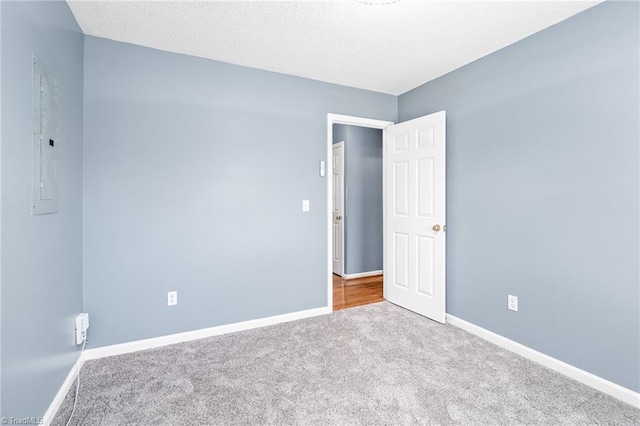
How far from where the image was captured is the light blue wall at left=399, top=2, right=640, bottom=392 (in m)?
1.85

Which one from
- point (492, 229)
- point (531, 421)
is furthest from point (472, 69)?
point (531, 421)

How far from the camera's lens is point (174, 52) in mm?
2566

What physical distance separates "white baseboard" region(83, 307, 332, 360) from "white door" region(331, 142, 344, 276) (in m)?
1.61

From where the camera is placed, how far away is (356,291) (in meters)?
4.04

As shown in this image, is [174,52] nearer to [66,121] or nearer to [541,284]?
[66,121]

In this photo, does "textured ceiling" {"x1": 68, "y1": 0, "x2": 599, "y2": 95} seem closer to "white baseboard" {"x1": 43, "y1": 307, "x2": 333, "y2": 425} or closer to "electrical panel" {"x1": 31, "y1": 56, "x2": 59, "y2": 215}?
"electrical panel" {"x1": 31, "y1": 56, "x2": 59, "y2": 215}

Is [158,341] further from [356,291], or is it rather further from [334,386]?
[356,291]

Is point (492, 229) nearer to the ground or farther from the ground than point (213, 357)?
farther from the ground

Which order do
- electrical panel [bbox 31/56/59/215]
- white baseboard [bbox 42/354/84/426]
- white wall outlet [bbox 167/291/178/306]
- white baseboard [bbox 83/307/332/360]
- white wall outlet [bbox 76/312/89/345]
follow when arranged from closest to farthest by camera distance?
1. electrical panel [bbox 31/56/59/215]
2. white baseboard [bbox 42/354/84/426]
3. white wall outlet [bbox 76/312/89/345]
4. white baseboard [bbox 83/307/332/360]
5. white wall outlet [bbox 167/291/178/306]

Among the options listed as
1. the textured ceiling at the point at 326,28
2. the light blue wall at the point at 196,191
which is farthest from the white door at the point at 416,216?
the light blue wall at the point at 196,191

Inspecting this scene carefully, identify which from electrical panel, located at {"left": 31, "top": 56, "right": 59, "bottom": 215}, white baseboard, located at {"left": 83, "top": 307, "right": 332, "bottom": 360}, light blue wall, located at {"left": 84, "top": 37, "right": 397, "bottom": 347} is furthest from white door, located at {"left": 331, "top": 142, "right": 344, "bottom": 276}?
electrical panel, located at {"left": 31, "top": 56, "right": 59, "bottom": 215}

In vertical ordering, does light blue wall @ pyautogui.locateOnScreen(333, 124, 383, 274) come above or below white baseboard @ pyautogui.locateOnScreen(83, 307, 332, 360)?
above

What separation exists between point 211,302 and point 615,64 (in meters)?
3.33

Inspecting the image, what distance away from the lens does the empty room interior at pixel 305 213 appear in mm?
1696
